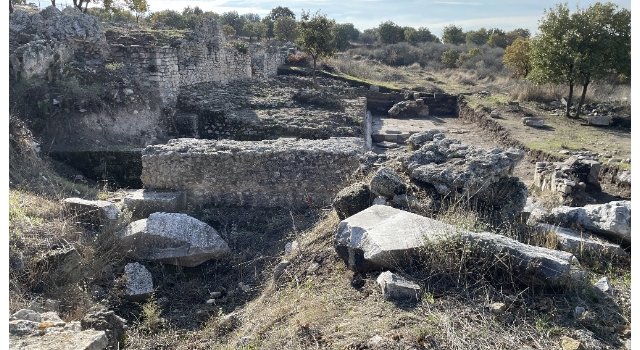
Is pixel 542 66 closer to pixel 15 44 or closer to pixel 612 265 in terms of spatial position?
pixel 612 265

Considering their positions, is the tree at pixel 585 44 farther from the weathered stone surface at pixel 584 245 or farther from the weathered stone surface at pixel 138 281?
the weathered stone surface at pixel 138 281

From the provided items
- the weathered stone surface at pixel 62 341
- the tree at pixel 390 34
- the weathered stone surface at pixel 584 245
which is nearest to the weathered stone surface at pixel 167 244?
the weathered stone surface at pixel 62 341

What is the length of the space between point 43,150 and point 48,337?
277 inches

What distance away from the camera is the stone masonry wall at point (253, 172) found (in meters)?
6.96

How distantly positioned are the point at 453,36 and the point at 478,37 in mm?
4139

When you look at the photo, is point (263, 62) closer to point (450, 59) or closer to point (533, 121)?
point (533, 121)

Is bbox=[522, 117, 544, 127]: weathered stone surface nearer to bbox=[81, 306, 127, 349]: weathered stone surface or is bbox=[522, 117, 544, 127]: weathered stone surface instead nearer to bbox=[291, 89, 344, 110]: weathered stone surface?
bbox=[291, 89, 344, 110]: weathered stone surface

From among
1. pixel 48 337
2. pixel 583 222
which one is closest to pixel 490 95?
pixel 583 222

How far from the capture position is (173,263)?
18.0ft

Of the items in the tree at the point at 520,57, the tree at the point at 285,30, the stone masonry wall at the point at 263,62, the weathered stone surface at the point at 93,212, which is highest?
the tree at the point at 285,30

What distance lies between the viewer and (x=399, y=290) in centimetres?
317

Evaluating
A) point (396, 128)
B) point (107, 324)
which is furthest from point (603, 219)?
point (396, 128)

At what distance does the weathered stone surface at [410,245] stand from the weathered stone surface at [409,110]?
1643 cm

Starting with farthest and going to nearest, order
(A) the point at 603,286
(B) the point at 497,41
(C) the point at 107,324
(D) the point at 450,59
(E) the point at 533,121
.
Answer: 1. (B) the point at 497,41
2. (D) the point at 450,59
3. (E) the point at 533,121
4. (C) the point at 107,324
5. (A) the point at 603,286
